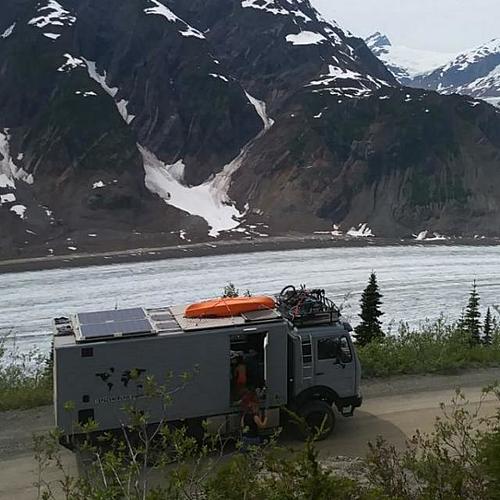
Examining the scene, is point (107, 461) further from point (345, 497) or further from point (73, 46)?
point (73, 46)

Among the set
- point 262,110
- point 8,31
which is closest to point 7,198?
point 8,31

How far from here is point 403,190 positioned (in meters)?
107

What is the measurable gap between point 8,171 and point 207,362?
326ft

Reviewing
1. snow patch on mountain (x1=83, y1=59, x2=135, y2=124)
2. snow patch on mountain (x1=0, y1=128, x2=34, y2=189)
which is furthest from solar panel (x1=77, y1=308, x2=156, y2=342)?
snow patch on mountain (x1=83, y1=59, x2=135, y2=124)

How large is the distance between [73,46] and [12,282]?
231 ft

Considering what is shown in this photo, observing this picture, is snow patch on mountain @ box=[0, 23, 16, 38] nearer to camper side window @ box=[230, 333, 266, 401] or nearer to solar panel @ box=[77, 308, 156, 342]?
solar panel @ box=[77, 308, 156, 342]

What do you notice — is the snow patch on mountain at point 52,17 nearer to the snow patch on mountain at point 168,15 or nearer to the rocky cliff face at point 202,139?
the rocky cliff face at point 202,139

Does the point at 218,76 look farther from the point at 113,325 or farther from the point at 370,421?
the point at 113,325

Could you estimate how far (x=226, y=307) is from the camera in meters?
12.7

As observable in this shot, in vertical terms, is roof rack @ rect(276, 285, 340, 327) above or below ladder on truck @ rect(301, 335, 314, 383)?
above

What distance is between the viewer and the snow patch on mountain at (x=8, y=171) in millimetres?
100375

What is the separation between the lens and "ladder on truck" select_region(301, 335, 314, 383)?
505 inches

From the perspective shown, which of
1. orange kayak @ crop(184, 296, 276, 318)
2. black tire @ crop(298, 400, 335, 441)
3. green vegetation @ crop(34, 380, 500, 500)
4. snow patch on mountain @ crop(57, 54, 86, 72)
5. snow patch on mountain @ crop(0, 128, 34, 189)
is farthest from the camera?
snow patch on mountain @ crop(57, 54, 86, 72)

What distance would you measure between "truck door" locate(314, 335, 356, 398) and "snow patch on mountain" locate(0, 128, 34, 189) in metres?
93.1
